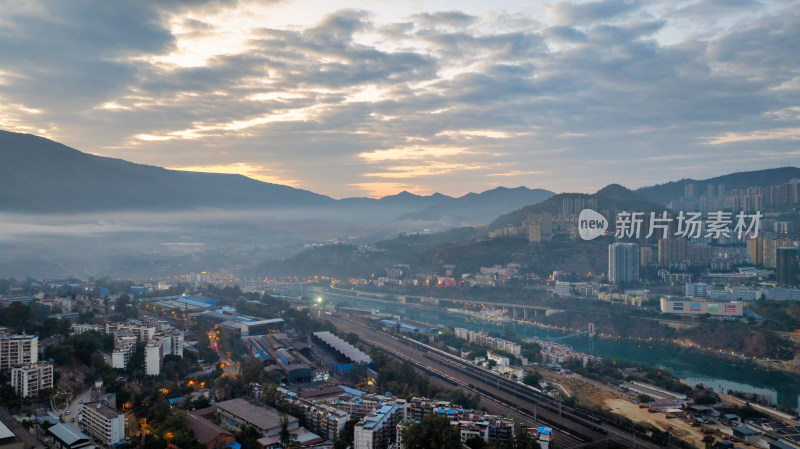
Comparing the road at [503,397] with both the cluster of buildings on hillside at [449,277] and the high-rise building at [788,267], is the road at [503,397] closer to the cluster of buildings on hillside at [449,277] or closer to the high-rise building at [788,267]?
the cluster of buildings on hillside at [449,277]

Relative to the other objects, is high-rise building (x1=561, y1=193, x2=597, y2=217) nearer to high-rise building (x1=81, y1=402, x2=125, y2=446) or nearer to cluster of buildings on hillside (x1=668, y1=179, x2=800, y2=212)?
cluster of buildings on hillside (x1=668, y1=179, x2=800, y2=212)

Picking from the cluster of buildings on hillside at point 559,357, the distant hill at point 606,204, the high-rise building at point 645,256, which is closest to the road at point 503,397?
the cluster of buildings on hillside at point 559,357

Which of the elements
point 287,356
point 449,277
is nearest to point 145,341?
point 287,356

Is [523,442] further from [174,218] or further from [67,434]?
[174,218]

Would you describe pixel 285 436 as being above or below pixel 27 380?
below

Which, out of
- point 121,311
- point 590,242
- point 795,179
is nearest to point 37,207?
point 121,311

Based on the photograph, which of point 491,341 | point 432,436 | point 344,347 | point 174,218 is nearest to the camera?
point 432,436

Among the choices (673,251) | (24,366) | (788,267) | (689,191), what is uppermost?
(689,191)
